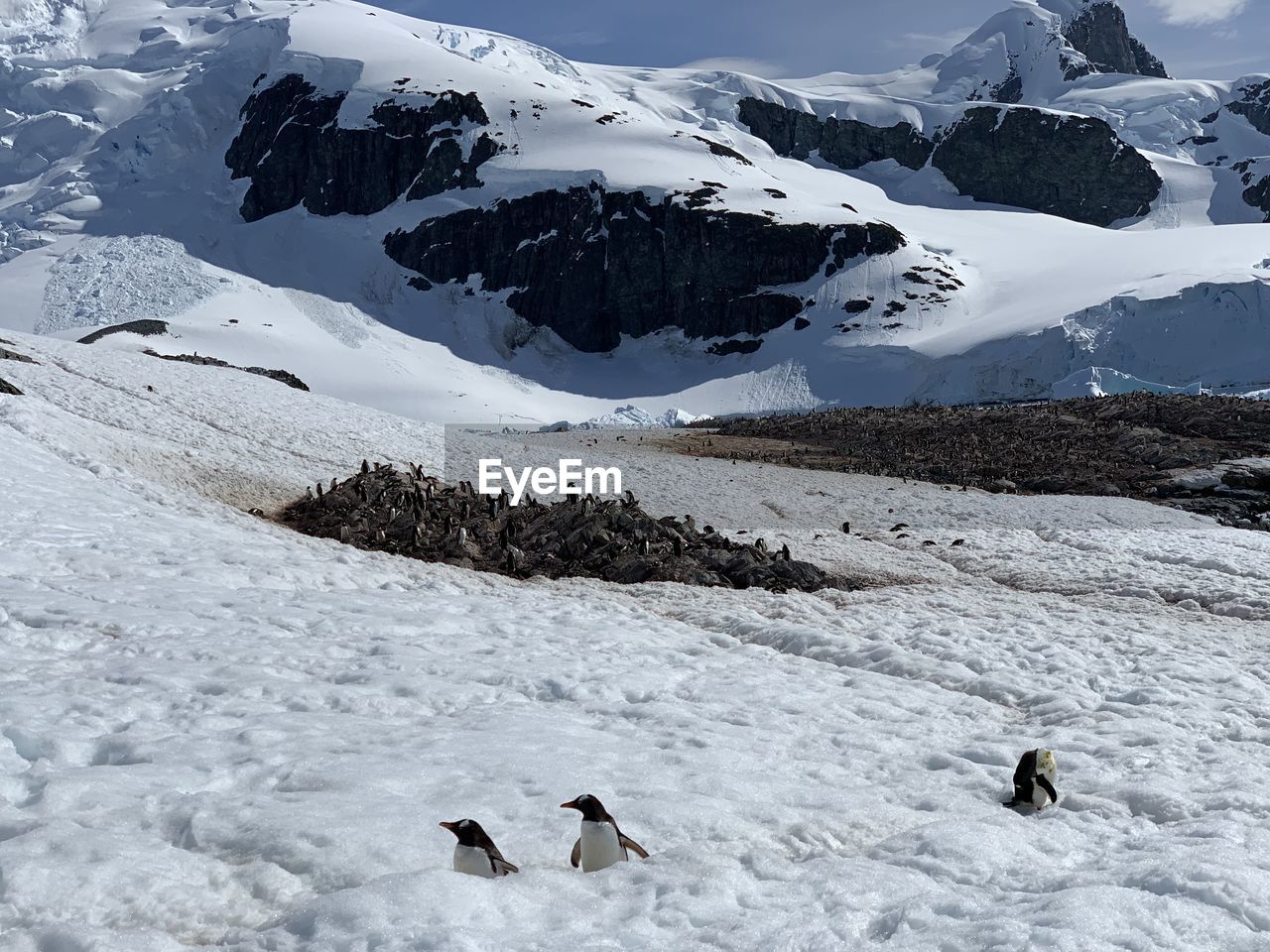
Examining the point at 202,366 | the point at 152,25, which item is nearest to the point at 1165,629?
the point at 202,366

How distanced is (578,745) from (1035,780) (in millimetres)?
3380

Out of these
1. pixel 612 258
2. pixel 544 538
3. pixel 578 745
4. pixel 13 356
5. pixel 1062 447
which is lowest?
pixel 544 538

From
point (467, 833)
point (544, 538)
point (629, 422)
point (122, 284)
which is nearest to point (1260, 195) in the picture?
point (629, 422)

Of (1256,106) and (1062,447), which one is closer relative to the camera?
(1062,447)

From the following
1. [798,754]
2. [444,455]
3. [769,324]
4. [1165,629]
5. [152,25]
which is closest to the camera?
[798,754]

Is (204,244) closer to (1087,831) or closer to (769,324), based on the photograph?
(769,324)

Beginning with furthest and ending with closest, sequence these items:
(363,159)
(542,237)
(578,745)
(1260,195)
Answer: (1260,195) < (363,159) < (542,237) < (578,745)

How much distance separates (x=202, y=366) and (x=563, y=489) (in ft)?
41.6

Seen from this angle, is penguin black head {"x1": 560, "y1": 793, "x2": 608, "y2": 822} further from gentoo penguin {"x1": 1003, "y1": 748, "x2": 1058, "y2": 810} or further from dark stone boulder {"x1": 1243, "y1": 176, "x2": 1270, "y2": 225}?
dark stone boulder {"x1": 1243, "y1": 176, "x2": 1270, "y2": 225}

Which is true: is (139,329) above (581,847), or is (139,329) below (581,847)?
above

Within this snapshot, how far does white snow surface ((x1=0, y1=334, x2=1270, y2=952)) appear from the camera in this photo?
17.1ft

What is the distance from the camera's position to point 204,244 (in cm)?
9681

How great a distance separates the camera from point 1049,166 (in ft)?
479

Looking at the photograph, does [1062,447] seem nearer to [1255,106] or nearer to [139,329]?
[139,329]
